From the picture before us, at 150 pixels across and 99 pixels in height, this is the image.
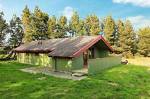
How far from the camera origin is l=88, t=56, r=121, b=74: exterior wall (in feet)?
71.9

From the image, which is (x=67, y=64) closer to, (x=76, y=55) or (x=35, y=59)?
(x=76, y=55)

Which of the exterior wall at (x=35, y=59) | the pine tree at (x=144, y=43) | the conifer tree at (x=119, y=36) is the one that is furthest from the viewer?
the pine tree at (x=144, y=43)

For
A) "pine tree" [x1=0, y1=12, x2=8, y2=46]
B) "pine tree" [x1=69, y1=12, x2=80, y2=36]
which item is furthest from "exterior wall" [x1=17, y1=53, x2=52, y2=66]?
"pine tree" [x1=69, y1=12, x2=80, y2=36]

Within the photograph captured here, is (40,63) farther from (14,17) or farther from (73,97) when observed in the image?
(14,17)

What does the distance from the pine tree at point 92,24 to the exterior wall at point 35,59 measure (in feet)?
92.3

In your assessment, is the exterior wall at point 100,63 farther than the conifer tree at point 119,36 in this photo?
No

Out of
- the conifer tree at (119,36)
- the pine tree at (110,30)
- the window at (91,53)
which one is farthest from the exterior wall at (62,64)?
the pine tree at (110,30)

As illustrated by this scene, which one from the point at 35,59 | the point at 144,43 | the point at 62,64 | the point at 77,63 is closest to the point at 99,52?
the point at 77,63

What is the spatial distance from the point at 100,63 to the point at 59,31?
36676 millimetres

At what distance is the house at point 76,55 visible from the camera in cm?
2325

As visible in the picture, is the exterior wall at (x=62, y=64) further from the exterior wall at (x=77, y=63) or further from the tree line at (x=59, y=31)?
the tree line at (x=59, y=31)

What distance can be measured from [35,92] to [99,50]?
56.7 ft

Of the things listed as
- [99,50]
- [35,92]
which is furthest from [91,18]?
[35,92]

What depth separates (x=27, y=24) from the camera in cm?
5319
